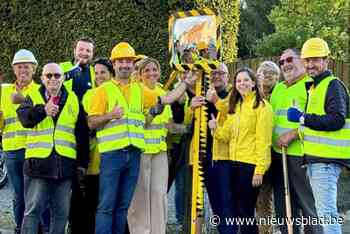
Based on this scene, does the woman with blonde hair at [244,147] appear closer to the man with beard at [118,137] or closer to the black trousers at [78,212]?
the man with beard at [118,137]

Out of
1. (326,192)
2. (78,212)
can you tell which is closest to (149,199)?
(78,212)

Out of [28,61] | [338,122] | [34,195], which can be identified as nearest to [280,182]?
[338,122]

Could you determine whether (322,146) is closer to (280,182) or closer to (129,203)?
(280,182)

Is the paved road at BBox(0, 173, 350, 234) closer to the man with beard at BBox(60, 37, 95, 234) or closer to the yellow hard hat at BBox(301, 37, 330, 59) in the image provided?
the man with beard at BBox(60, 37, 95, 234)

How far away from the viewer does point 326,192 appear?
6266 millimetres

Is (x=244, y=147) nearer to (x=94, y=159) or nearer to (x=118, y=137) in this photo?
(x=118, y=137)

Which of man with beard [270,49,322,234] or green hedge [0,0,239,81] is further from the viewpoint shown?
green hedge [0,0,239,81]

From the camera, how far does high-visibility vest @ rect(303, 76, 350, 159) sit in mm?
6316

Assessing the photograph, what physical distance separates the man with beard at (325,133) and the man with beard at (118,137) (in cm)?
145

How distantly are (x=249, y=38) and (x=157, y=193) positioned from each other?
23771 mm

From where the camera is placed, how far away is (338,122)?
620 cm

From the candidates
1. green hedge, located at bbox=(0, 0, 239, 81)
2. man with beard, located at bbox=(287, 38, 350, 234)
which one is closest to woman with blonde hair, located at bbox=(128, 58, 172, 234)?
man with beard, located at bbox=(287, 38, 350, 234)

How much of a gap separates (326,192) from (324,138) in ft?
1.76

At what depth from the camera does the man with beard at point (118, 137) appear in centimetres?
675
